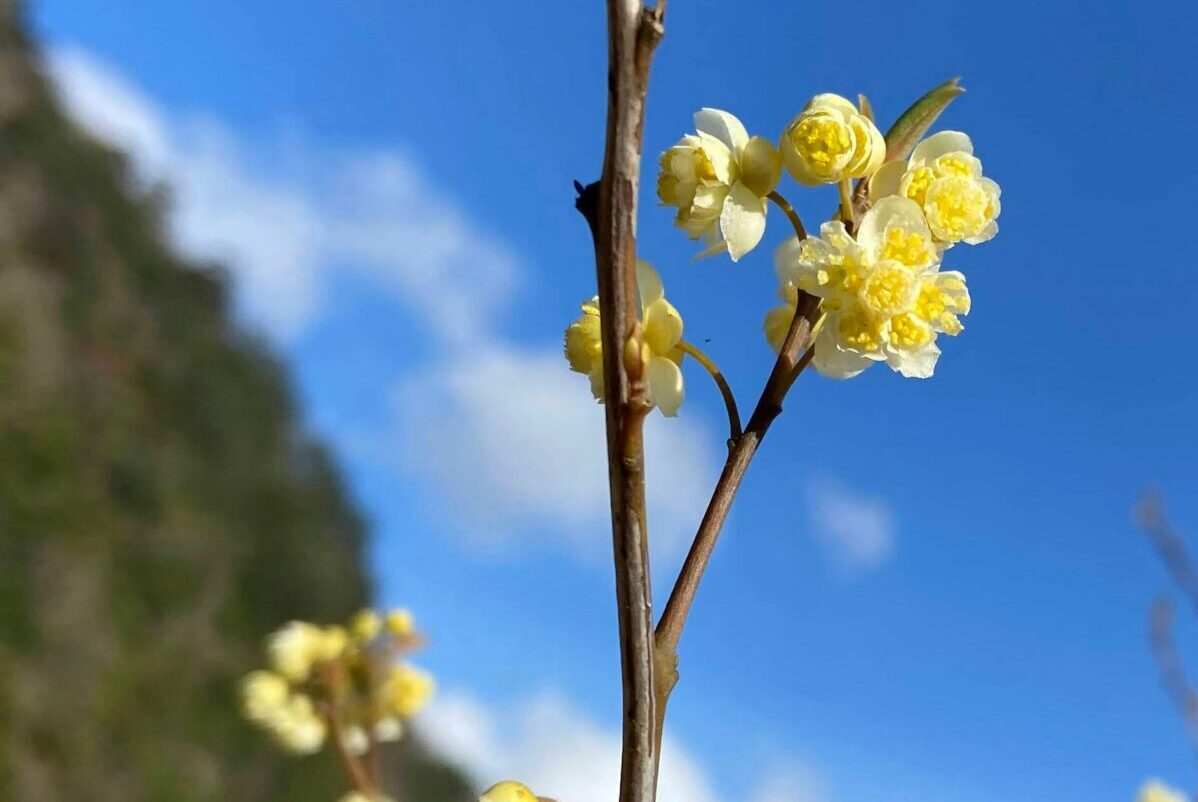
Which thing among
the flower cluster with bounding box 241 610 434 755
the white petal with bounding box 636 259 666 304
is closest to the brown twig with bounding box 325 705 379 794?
the flower cluster with bounding box 241 610 434 755

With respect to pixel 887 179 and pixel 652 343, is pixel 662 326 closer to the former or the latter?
pixel 652 343

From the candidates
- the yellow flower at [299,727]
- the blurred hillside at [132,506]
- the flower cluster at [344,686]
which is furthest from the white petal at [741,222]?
the blurred hillside at [132,506]

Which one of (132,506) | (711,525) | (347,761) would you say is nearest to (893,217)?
(711,525)

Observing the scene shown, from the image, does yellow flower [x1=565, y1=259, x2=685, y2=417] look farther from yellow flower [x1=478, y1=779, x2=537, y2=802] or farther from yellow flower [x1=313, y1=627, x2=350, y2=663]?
yellow flower [x1=313, y1=627, x2=350, y2=663]

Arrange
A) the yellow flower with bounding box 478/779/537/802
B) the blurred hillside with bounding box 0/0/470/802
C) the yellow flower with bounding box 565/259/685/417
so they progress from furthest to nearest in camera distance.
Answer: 1. the blurred hillside with bounding box 0/0/470/802
2. the yellow flower with bounding box 565/259/685/417
3. the yellow flower with bounding box 478/779/537/802

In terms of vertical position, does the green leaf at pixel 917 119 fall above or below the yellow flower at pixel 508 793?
above

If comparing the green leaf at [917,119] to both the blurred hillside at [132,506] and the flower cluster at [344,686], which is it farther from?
the blurred hillside at [132,506]
